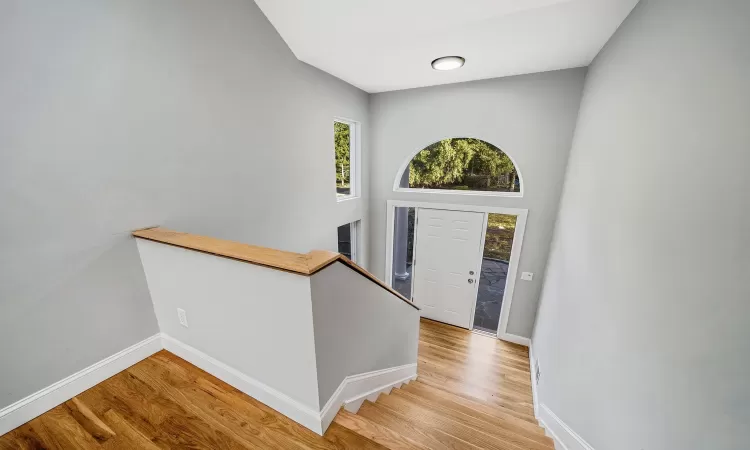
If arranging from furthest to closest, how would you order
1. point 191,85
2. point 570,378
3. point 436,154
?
point 436,154 → point 570,378 → point 191,85

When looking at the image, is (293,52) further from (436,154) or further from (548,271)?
(548,271)

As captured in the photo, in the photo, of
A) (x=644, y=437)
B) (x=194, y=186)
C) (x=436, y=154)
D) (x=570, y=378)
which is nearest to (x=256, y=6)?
(x=194, y=186)

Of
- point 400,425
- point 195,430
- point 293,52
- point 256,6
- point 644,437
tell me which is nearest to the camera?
point 644,437

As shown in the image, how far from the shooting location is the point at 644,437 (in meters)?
1.10

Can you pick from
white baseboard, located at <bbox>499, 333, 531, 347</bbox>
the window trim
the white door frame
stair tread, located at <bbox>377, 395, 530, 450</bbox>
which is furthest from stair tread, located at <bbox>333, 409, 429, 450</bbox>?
white baseboard, located at <bbox>499, 333, 531, 347</bbox>

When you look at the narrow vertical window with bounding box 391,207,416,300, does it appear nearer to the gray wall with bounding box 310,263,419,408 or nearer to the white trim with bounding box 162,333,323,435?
the gray wall with bounding box 310,263,419,408

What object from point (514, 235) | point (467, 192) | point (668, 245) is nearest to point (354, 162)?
point (467, 192)

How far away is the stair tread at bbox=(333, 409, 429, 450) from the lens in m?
1.27

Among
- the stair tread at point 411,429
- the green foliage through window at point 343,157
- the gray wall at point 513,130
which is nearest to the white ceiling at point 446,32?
the gray wall at point 513,130

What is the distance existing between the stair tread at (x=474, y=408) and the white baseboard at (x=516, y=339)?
4.62 ft

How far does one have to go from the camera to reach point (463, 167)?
12.3 ft

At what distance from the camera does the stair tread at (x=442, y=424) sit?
160 cm

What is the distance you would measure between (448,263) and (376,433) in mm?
3064

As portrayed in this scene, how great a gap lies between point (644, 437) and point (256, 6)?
367 cm
